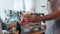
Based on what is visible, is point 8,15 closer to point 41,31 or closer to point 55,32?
point 41,31

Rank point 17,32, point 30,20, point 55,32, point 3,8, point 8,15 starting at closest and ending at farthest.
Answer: point 30,20, point 55,32, point 17,32, point 8,15, point 3,8

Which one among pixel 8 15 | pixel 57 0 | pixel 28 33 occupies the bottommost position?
pixel 28 33

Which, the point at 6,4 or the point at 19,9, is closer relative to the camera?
the point at 19,9

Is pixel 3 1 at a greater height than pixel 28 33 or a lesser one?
greater

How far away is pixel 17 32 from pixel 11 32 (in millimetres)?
98

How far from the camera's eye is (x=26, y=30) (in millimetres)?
1909

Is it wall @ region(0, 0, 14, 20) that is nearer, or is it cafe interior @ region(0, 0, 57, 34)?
cafe interior @ region(0, 0, 57, 34)

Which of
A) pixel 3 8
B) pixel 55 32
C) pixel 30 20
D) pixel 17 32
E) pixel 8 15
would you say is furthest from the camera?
pixel 3 8

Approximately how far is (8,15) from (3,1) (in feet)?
1.75

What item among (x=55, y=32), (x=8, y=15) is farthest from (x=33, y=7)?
(x=55, y=32)

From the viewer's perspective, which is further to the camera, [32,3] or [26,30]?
[32,3]

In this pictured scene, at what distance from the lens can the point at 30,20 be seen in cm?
67

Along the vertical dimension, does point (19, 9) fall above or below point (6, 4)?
below

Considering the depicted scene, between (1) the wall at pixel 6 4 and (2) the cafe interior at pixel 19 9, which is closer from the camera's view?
(2) the cafe interior at pixel 19 9
